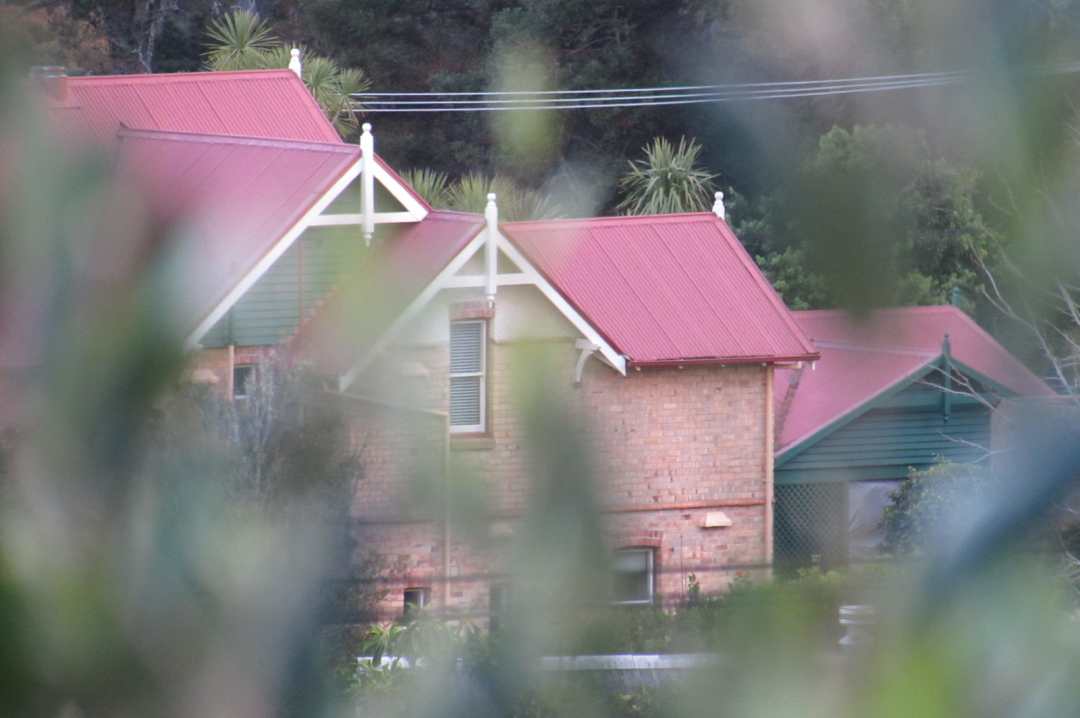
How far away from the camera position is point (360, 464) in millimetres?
579

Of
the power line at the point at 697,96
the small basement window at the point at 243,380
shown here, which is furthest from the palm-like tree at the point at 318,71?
the small basement window at the point at 243,380

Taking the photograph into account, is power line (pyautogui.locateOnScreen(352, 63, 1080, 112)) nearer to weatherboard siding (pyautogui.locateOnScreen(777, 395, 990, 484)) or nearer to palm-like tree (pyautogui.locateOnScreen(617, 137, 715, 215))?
palm-like tree (pyautogui.locateOnScreen(617, 137, 715, 215))

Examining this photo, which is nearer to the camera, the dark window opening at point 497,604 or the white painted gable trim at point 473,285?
the white painted gable trim at point 473,285

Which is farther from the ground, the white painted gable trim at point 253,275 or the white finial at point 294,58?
the white finial at point 294,58

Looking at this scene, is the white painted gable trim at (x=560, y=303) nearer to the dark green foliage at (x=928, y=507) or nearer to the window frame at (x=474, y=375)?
the window frame at (x=474, y=375)

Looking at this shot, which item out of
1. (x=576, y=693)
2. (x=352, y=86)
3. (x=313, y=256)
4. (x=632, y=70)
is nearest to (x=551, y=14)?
(x=632, y=70)

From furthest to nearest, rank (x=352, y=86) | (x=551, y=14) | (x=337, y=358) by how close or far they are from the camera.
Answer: (x=352, y=86), (x=551, y=14), (x=337, y=358)

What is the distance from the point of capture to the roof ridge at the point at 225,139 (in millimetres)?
639

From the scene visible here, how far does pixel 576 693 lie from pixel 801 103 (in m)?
0.33

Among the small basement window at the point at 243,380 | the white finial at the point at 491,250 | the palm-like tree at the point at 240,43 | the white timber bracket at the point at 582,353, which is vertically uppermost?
the palm-like tree at the point at 240,43

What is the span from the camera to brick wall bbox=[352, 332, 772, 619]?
0.55 metres

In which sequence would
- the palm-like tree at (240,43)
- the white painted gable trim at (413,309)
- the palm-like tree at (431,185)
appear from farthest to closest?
the palm-like tree at (240,43) < the palm-like tree at (431,185) < the white painted gable trim at (413,309)

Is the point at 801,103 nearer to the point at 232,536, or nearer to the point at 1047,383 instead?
the point at 1047,383

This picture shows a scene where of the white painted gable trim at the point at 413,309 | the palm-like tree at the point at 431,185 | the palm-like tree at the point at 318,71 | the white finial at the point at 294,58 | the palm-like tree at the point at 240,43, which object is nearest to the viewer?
the white painted gable trim at the point at 413,309
